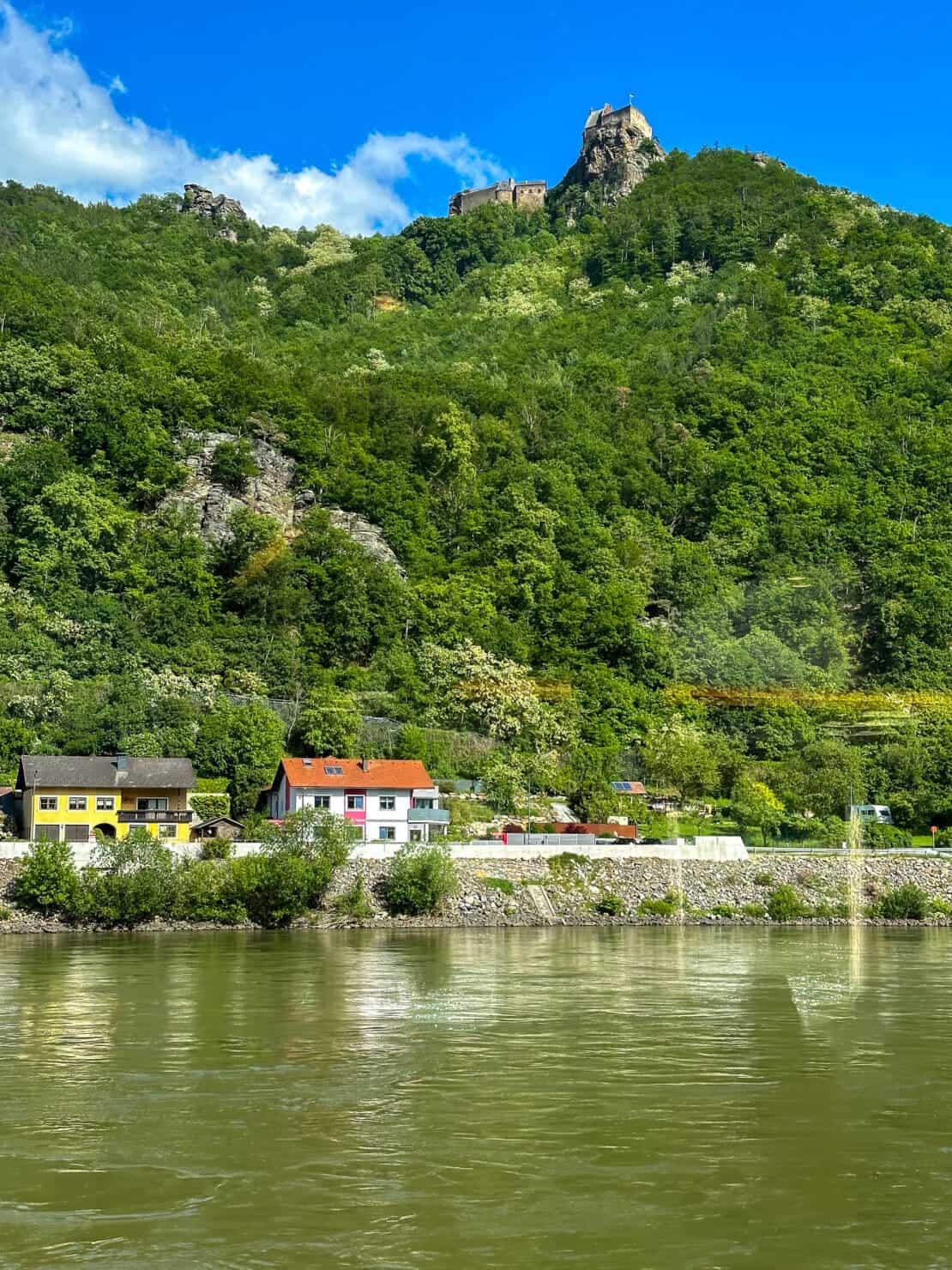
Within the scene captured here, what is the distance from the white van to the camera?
7156 cm

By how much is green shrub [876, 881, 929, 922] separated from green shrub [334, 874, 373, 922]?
22851 mm

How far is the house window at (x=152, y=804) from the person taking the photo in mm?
62156

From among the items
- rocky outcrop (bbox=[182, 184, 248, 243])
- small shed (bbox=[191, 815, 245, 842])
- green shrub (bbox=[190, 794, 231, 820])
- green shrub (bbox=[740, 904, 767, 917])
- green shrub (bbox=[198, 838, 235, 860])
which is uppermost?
rocky outcrop (bbox=[182, 184, 248, 243])

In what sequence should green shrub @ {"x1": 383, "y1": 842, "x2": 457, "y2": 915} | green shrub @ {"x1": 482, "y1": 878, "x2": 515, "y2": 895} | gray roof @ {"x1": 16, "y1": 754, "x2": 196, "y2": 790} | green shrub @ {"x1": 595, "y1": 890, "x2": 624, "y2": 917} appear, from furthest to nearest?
1. gray roof @ {"x1": 16, "y1": 754, "x2": 196, "y2": 790}
2. green shrub @ {"x1": 595, "y1": 890, "x2": 624, "y2": 917}
3. green shrub @ {"x1": 482, "y1": 878, "x2": 515, "y2": 895}
4. green shrub @ {"x1": 383, "y1": 842, "x2": 457, "y2": 915}

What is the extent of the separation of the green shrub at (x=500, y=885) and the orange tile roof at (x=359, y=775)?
11731 millimetres

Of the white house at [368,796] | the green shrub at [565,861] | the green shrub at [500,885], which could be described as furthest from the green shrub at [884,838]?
the white house at [368,796]

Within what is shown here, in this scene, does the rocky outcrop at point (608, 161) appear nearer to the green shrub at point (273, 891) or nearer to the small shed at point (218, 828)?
the small shed at point (218, 828)

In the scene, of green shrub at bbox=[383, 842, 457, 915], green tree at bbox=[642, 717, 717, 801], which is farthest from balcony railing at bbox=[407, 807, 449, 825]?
green tree at bbox=[642, 717, 717, 801]

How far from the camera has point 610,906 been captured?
183ft

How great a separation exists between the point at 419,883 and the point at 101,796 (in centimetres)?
1737

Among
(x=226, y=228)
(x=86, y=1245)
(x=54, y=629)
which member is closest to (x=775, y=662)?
(x=54, y=629)

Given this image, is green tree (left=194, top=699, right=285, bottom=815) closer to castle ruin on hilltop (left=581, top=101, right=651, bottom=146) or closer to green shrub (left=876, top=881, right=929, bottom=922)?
green shrub (left=876, top=881, right=929, bottom=922)

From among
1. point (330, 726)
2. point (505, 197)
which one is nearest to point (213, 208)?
point (505, 197)

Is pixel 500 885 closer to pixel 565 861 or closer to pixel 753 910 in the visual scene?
pixel 565 861
